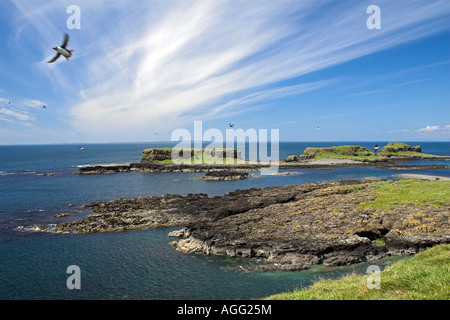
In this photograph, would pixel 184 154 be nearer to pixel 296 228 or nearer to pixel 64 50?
pixel 296 228

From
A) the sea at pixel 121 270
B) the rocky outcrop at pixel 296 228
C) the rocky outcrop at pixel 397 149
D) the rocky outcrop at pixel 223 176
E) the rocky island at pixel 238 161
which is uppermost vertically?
the rocky outcrop at pixel 397 149

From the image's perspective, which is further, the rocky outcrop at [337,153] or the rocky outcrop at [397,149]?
the rocky outcrop at [397,149]

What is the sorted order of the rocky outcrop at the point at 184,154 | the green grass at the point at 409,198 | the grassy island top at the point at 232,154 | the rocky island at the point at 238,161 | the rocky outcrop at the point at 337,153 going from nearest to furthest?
the green grass at the point at 409,198
the rocky island at the point at 238,161
the rocky outcrop at the point at 184,154
the grassy island top at the point at 232,154
the rocky outcrop at the point at 337,153

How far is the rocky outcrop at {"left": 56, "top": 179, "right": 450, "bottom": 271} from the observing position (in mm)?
28406

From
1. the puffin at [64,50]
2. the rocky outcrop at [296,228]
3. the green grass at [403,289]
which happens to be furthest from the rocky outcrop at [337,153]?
the puffin at [64,50]

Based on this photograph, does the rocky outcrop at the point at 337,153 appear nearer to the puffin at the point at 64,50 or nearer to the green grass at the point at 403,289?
the green grass at the point at 403,289

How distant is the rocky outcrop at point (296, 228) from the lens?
1118 inches

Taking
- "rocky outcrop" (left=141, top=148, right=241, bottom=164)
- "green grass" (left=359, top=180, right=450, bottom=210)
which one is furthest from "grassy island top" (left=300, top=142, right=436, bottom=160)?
"green grass" (left=359, top=180, right=450, bottom=210)

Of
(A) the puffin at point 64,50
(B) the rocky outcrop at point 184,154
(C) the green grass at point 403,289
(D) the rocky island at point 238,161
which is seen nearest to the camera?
(A) the puffin at point 64,50

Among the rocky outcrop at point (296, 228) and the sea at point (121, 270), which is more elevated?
the rocky outcrop at point (296, 228)

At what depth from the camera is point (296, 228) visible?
34219 millimetres
